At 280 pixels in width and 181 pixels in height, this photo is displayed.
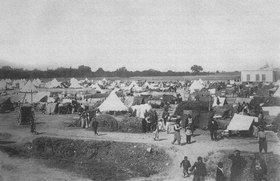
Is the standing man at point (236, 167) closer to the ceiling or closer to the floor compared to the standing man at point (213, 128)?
closer to the floor

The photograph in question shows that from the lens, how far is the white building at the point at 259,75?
162 ft

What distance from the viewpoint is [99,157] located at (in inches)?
667

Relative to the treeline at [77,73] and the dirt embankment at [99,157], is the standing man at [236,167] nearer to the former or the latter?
the dirt embankment at [99,157]

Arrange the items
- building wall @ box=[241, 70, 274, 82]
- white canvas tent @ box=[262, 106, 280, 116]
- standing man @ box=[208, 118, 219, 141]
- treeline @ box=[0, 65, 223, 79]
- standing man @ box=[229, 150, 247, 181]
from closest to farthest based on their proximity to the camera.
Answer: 1. standing man @ box=[229, 150, 247, 181]
2. standing man @ box=[208, 118, 219, 141]
3. white canvas tent @ box=[262, 106, 280, 116]
4. building wall @ box=[241, 70, 274, 82]
5. treeline @ box=[0, 65, 223, 79]

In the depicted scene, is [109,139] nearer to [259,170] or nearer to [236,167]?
[236,167]

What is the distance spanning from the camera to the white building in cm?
4938

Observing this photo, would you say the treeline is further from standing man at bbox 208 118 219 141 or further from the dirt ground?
standing man at bbox 208 118 219 141

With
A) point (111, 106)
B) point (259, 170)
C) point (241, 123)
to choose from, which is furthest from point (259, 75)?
point (259, 170)

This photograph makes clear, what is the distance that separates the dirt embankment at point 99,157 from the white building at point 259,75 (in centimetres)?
3848

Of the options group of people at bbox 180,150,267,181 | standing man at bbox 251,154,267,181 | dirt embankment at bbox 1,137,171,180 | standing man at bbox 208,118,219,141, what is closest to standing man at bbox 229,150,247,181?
group of people at bbox 180,150,267,181

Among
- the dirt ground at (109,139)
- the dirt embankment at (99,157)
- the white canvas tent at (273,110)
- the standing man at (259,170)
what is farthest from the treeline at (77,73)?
the standing man at (259,170)

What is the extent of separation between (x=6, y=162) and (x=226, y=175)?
11398 millimetres

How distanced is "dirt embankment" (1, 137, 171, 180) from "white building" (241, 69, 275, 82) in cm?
3848

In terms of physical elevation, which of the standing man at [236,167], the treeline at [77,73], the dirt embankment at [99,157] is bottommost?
the dirt embankment at [99,157]
